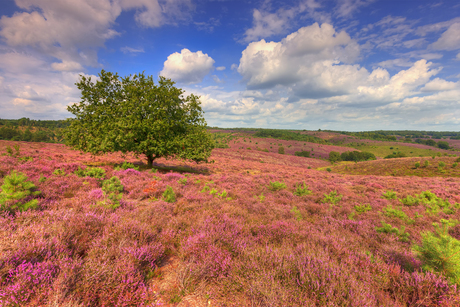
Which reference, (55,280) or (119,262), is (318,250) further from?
(55,280)

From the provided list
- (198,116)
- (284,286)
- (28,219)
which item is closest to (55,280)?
(28,219)

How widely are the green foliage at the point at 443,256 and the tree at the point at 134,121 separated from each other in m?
15.5

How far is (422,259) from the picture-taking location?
3346mm

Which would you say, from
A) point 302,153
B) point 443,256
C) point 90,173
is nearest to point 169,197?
point 90,173

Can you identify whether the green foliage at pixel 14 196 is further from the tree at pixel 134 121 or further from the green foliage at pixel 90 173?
the tree at pixel 134 121

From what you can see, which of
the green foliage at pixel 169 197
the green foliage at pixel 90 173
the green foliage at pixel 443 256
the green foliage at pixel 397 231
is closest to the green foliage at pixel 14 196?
the green foliage at pixel 169 197

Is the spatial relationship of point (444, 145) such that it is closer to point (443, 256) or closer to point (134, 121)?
point (443, 256)

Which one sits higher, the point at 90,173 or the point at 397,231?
the point at 90,173

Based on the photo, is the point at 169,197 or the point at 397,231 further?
the point at 169,197

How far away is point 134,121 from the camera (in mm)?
15617

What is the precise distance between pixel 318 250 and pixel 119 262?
3775mm

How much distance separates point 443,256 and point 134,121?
18344mm

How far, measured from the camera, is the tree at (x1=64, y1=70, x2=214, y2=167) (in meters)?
15.5

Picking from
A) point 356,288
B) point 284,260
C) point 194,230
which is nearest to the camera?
point 356,288
